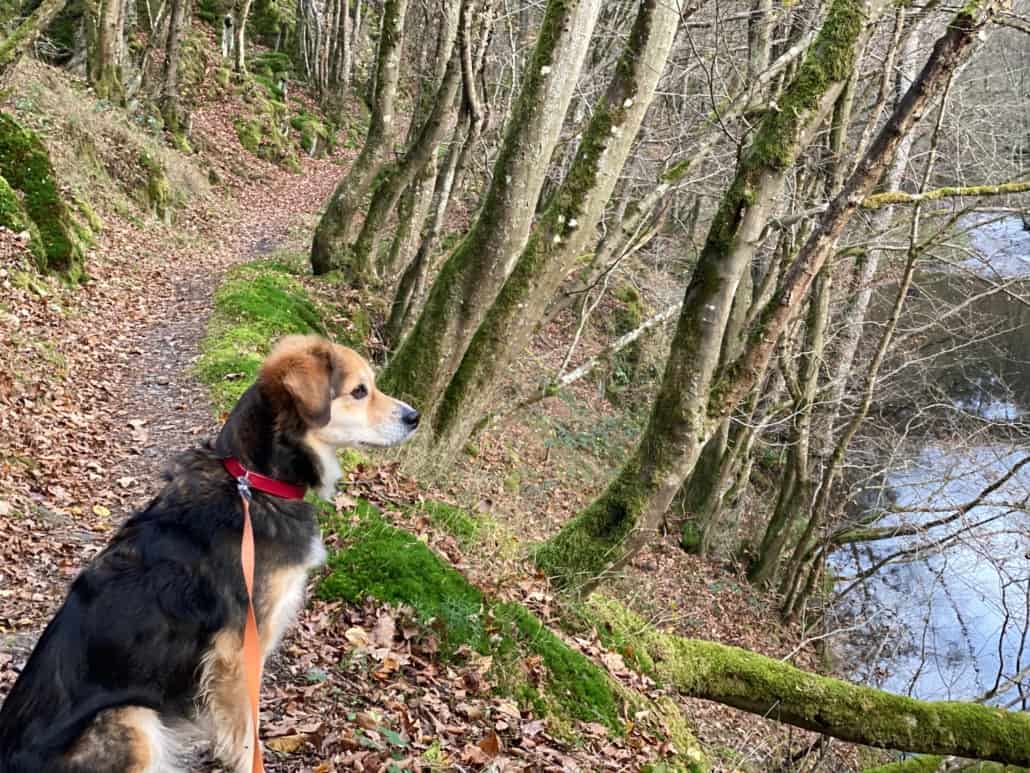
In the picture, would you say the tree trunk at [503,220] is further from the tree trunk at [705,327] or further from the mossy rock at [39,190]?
the mossy rock at [39,190]

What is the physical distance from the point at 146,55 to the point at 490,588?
26430 millimetres

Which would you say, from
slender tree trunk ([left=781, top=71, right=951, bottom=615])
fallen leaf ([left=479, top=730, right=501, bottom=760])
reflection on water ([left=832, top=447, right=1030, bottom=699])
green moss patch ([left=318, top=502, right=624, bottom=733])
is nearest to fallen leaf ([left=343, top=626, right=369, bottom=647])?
green moss patch ([left=318, top=502, right=624, bottom=733])

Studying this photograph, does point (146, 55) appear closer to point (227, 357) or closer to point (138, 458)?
point (227, 357)

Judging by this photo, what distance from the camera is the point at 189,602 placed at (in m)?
3.69

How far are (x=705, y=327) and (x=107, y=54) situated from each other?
21721mm

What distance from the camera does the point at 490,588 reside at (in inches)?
257

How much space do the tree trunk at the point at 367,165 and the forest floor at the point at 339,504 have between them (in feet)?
8.55

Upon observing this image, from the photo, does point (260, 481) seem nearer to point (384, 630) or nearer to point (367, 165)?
point (384, 630)

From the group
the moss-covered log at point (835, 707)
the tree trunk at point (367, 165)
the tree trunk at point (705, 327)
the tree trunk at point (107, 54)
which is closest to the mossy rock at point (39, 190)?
the tree trunk at point (367, 165)

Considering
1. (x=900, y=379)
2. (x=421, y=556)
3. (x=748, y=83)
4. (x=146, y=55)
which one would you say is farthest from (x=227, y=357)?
(x=146, y=55)

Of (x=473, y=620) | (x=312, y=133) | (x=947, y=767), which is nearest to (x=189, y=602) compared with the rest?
(x=473, y=620)

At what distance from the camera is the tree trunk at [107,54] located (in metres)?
21.6

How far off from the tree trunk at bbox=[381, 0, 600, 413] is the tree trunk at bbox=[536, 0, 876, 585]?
2.67 m

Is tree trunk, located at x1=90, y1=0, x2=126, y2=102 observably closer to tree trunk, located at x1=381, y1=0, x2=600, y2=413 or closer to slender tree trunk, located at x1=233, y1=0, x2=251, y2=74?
slender tree trunk, located at x1=233, y1=0, x2=251, y2=74
